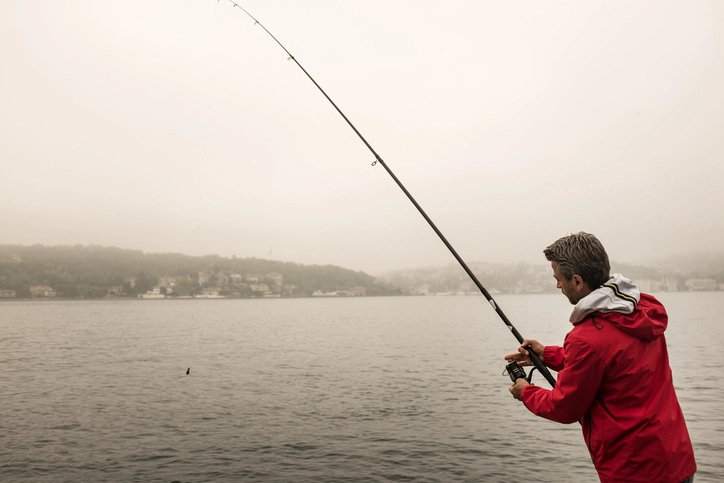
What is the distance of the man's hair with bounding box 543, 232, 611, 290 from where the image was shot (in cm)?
288

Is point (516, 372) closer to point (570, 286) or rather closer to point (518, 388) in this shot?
point (518, 388)

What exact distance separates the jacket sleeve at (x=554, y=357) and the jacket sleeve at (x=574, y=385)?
65cm

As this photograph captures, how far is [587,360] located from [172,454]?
12312mm

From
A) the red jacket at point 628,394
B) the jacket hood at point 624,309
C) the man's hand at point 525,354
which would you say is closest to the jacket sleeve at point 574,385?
the red jacket at point 628,394

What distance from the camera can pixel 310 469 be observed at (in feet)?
38.3

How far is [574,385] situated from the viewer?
269cm

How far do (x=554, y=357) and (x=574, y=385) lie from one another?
33.2 inches

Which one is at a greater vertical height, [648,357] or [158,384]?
[648,357]

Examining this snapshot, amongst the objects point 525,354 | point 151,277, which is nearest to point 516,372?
point 525,354

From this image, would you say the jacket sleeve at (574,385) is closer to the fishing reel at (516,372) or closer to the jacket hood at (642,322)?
the jacket hood at (642,322)

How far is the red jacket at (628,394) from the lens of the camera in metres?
2.64

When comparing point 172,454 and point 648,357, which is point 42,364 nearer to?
point 172,454

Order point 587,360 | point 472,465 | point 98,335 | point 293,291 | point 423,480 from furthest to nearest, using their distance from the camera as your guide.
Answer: point 293,291
point 98,335
point 472,465
point 423,480
point 587,360

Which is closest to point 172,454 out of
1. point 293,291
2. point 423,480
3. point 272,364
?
point 423,480
